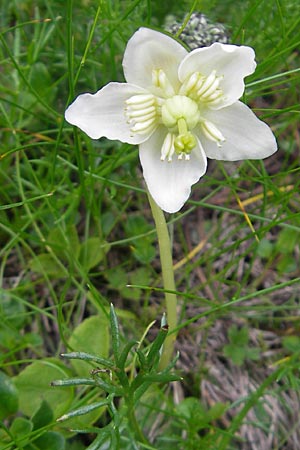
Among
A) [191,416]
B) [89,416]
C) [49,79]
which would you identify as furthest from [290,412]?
[49,79]

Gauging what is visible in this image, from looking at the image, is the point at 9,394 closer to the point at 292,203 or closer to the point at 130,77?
the point at 130,77

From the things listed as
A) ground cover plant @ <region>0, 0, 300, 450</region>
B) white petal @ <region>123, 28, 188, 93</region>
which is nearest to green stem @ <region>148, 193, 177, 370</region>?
ground cover plant @ <region>0, 0, 300, 450</region>

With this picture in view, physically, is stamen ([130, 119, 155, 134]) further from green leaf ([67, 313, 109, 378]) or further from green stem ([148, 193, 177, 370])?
green leaf ([67, 313, 109, 378])

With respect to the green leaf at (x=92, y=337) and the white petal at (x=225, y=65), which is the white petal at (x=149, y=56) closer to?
the white petal at (x=225, y=65)

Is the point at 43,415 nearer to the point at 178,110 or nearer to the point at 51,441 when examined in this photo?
the point at 51,441

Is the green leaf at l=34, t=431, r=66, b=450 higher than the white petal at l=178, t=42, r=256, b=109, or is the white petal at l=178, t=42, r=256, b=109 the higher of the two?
the white petal at l=178, t=42, r=256, b=109

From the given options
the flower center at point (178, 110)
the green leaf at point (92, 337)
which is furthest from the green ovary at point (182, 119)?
the green leaf at point (92, 337)
